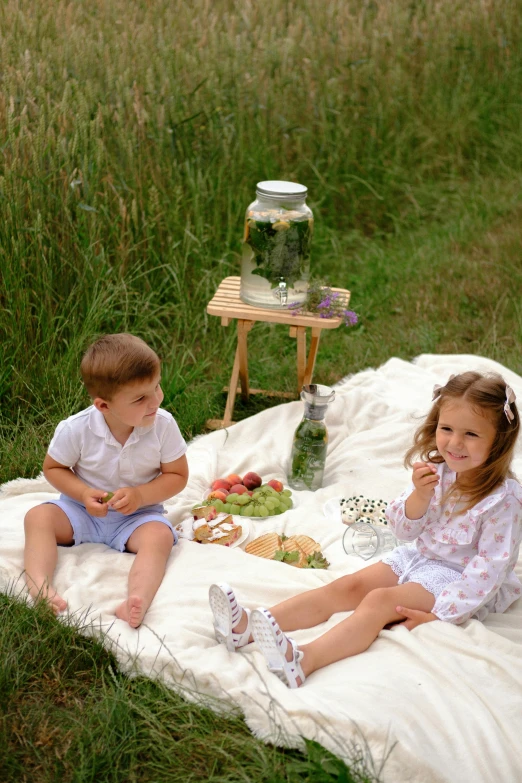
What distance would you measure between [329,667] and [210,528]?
0.90m

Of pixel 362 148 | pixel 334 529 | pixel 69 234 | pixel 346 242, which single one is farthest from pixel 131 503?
pixel 362 148

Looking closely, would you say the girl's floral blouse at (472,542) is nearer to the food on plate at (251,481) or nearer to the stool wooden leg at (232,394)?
the food on plate at (251,481)

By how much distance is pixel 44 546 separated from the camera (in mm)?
3041

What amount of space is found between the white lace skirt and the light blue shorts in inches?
32.0

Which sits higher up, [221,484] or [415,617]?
[415,617]

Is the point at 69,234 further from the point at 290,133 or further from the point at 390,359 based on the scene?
the point at 290,133

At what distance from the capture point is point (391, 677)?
2.53 meters

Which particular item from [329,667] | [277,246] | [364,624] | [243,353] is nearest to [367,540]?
[364,624]

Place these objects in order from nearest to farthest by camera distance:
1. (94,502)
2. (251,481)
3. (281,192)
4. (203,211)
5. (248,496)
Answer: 1. (94,502)
2. (248,496)
3. (251,481)
4. (281,192)
5. (203,211)

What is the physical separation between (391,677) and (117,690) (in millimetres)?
779

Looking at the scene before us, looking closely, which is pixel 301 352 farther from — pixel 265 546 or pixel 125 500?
pixel 125 500

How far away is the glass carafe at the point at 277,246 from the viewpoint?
4.05m

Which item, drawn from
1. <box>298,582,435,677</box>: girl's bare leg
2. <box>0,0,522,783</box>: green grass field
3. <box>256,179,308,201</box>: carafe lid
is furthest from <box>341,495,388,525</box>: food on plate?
<box>256,179,308,201</box>: carafe lid

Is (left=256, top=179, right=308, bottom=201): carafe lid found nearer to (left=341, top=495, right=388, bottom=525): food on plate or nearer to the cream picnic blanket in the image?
the cream picnic blanket
